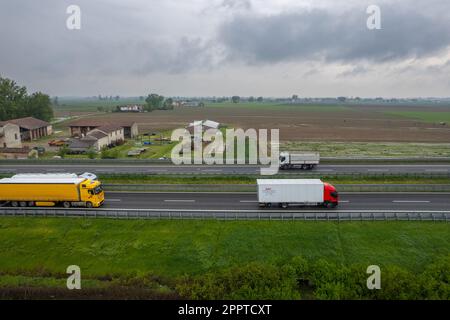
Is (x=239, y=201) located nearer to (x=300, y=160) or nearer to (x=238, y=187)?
(x=238, y=187)

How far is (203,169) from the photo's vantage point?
152 feet

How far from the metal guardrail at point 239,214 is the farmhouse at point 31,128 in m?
51.0

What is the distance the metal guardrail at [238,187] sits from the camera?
115 feet

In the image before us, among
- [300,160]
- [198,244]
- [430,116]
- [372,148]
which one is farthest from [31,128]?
[430,116]

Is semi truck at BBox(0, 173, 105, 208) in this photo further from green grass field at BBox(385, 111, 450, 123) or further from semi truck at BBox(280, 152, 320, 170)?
green grass field at BBox(385, 111, 450, 123)

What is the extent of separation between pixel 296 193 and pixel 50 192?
22580 millimetres

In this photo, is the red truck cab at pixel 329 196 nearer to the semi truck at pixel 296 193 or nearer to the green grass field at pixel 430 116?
the semi truck at pixel 296 193

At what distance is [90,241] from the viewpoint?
26.7 metres

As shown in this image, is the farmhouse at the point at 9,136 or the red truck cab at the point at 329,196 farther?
the farmhouse at the point at 9,136

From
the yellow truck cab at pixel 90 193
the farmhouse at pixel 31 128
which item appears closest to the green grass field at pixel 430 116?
the farmhouse at pixel 31 128

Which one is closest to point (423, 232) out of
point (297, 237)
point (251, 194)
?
point (297, 237)
